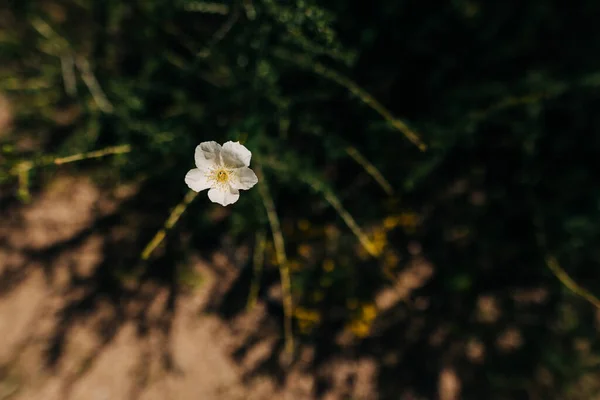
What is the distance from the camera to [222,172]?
37.9 inches

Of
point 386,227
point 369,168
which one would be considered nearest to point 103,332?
point 386,227

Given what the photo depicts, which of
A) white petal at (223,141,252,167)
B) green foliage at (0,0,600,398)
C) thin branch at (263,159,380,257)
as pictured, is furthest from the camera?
green foliage at (0,0,600,398)

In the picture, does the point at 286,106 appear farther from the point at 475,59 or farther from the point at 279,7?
the point at 475,59

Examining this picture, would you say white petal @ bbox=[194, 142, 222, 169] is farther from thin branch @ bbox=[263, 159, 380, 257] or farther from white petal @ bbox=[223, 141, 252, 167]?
thin branch @ bbox=[263, 159, 380, 257]

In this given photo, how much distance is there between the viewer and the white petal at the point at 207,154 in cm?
92

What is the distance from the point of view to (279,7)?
41.9 inches

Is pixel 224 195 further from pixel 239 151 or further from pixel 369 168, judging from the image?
pixel 369 168

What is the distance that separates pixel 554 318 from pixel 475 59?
46.4 inches

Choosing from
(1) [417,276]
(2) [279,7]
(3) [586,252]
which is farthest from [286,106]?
(3) [586,252]

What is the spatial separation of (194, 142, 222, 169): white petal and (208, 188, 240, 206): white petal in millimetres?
58

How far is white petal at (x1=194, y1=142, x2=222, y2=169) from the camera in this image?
923mm

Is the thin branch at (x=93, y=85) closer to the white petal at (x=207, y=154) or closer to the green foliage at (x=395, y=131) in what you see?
the green foliage at (x=395, y=131)

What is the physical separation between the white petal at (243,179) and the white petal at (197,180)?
0.06m

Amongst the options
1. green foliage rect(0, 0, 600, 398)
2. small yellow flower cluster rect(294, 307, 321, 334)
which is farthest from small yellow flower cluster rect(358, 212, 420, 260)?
small yellow flower cluster rect(294, 307, 321, 334)
